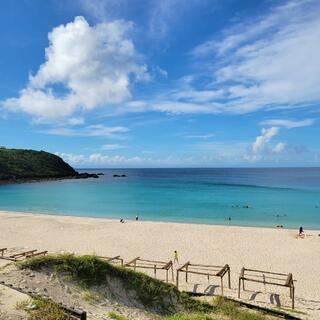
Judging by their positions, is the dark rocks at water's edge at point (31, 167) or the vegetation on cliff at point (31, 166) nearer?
the dark rocks at water's edge at point (31, 167)

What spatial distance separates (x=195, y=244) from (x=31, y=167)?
4654 inches

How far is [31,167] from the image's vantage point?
135 m

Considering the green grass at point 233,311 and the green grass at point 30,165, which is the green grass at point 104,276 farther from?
the green grass at point 30,165

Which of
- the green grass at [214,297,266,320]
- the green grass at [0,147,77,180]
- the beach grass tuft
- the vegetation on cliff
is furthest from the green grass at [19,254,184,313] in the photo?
the green grass at [0,147,77,180]

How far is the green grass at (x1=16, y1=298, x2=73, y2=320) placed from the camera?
782 cm

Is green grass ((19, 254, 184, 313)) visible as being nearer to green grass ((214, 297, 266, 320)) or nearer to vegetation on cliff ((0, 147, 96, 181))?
green grass ((214, 297, 266, 320))

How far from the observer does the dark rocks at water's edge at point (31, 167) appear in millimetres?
119375

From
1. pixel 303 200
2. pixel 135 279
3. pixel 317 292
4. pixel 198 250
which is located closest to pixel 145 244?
pixel 198 250

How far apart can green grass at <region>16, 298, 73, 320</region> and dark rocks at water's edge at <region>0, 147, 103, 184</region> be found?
110027 millimetres

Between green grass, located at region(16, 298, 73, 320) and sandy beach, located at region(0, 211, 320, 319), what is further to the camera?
sandy beach, located at region(0, 211, 320, 319)

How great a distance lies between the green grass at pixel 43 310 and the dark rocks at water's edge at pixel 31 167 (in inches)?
4332

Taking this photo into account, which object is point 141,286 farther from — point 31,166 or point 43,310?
point 31,166

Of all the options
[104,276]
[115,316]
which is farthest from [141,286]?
[115,316]

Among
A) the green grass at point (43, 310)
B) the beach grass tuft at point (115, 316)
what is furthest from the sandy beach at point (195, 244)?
the green grass at point (43, 310)
